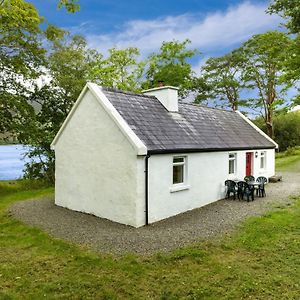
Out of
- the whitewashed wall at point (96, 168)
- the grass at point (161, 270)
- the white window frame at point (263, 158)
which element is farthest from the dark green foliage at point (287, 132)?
the whitewashed wall at point (96, 168)

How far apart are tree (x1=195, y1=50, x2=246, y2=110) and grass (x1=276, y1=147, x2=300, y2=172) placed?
9094 mm

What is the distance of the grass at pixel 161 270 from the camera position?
7012mm

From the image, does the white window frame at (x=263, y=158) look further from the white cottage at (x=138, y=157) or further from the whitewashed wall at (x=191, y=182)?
the white cottage at (x=138, y=157)

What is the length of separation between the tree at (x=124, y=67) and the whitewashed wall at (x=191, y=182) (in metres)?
23.6

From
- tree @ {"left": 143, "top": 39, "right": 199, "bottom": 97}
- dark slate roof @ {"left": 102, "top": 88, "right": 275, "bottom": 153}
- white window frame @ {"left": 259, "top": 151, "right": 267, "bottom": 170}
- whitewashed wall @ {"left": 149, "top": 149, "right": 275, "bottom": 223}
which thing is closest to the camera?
whitewashed wall @ {"left": 149, "top": 149, "right": 275, "bottom": 223}

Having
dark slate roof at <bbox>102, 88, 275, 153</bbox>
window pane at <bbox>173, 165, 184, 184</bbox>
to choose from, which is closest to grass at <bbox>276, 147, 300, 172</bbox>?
dark slate roof at <bbox>102, 88, 275, 153</bbox>

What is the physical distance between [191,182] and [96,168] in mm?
4657

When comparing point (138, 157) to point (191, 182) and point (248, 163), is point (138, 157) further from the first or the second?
point (248, 163)

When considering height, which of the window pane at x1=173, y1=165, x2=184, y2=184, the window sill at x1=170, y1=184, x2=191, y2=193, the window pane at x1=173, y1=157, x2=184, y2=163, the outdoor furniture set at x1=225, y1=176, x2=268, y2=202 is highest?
the window pane at x1=173, y1=157, x2=184, y2=163

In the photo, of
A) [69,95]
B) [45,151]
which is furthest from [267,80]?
[45,151]

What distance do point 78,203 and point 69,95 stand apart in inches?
577

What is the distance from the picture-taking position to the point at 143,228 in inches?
462

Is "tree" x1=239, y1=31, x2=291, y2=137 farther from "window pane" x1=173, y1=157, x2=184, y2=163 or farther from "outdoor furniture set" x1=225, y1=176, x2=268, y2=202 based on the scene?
"window pane" x1=173, y1=157, x2=184, y2=163

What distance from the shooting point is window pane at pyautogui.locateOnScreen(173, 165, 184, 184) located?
1390 cm
